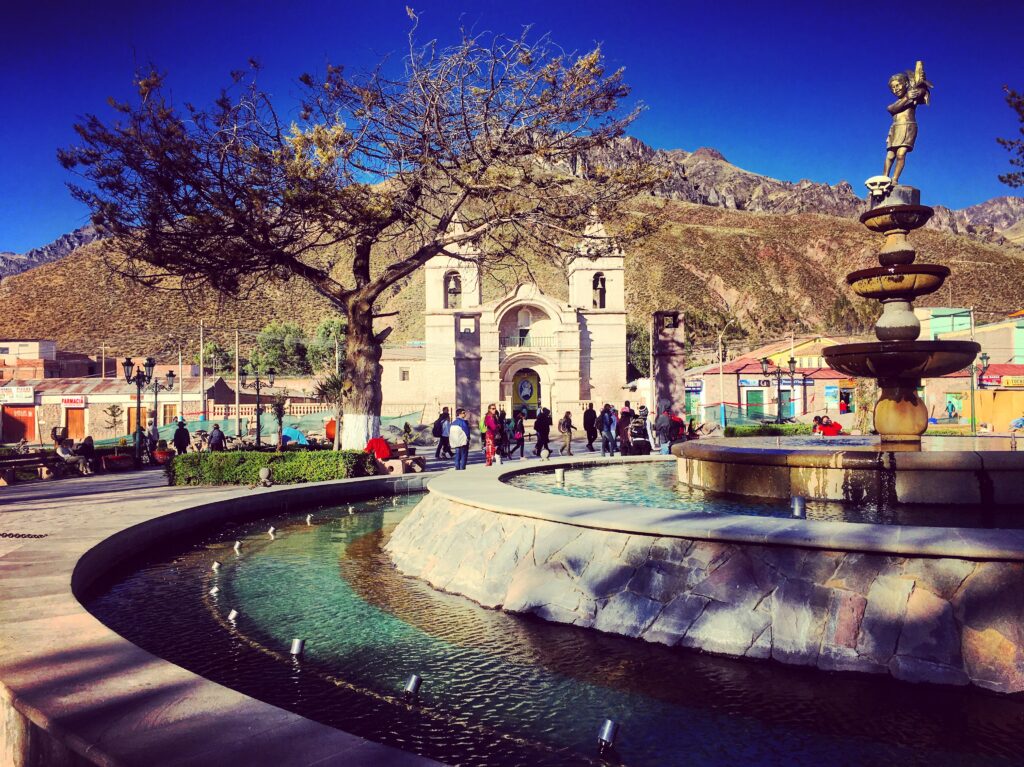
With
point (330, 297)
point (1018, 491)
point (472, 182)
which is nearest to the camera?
point (1018, 491)

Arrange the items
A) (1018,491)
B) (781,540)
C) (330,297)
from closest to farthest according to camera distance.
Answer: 1. (781,540)
2. (1018,491)
3. (330,297)

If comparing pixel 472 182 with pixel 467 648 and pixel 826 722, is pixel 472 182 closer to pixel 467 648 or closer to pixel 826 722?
pixel 467 648

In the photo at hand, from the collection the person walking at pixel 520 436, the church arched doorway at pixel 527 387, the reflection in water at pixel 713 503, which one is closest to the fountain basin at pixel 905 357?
the reflection in water at pixel 713 503

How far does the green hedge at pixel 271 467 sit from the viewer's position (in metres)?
13.1

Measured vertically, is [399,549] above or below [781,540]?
below

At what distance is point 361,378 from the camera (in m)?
14.9

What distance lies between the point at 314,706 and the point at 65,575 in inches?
98.0

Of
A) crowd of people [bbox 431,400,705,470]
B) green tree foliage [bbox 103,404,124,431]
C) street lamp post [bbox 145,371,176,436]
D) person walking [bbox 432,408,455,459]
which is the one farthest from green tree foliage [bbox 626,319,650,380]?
crowd of people [bbox 431,400,705,470]

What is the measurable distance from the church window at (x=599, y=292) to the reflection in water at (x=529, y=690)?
143ft

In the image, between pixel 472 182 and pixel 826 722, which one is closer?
pixel 826 722

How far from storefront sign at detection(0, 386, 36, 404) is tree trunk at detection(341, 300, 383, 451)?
41.4 meters

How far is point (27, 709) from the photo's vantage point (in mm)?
2793

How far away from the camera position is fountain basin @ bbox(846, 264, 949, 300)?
777cm

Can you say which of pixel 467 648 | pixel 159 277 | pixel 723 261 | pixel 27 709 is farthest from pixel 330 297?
pixel 723 261
